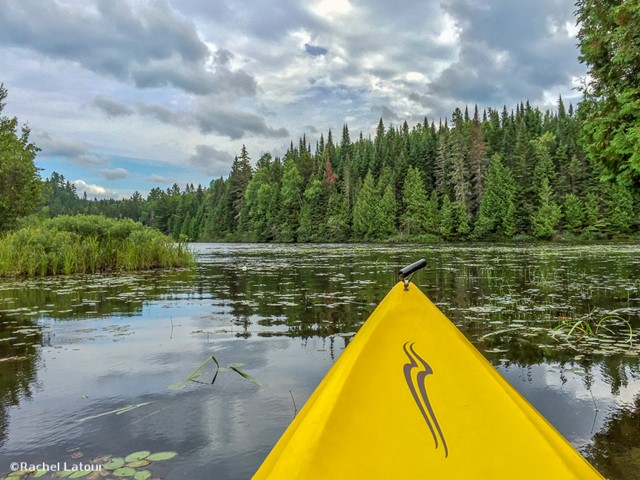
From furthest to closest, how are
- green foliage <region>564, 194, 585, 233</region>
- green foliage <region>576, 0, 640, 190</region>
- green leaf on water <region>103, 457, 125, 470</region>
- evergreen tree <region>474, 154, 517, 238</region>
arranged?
evergreen tree <region>474, 154, 517, 238</region> < green foliage <region>564, 194, 585, 233</region> < green foliage <region>576, 0, 640, 190</region> < green leaf on water <region>103, 457, 125, 470</region>

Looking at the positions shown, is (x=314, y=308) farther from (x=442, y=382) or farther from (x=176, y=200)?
(x=176, y=200)

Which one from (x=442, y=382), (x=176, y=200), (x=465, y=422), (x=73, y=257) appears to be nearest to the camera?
(x=465, y=422)

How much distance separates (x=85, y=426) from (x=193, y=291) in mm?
8823

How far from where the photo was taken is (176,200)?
434ft

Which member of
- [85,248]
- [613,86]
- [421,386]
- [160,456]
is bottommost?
[160,456]

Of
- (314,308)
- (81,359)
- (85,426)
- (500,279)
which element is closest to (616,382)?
(85,426)

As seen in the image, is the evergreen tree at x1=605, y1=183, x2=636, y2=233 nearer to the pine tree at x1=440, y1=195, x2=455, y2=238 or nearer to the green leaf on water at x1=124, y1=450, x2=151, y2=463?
the pine tree at x1=440, y1=195, x2=455, y2=238

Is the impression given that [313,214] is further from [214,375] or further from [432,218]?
[214,375]

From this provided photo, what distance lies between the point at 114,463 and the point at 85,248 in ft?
51.4

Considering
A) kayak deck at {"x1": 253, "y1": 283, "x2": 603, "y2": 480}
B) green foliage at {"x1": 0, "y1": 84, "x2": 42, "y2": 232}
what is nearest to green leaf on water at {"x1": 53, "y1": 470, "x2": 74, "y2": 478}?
kayak deck at {"x1": 253, "y1": 283, "x2": 603, "y2": 480}

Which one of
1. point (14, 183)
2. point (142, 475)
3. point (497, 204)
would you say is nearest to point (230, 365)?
point (142, 475)

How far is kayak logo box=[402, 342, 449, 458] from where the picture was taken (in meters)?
1.93

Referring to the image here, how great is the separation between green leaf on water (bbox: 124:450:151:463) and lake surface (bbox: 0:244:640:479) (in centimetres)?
6

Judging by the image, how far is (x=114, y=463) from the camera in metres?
3.03
